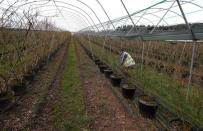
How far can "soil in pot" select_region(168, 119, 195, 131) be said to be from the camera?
2091mm

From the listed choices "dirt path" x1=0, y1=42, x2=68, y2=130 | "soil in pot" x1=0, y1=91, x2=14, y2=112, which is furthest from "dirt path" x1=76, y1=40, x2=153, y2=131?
"soil in pot" x1=0, y1=91, x2=14, y2=112

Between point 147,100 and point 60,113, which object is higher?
point 147,100

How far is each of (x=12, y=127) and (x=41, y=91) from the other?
1.58m

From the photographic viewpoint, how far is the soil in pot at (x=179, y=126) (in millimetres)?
2091

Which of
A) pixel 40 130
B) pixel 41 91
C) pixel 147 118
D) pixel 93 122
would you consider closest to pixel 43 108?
pixel 40 130

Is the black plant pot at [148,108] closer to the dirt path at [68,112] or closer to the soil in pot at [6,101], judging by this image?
the dirt path at [68,112]

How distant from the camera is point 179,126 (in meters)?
2.25

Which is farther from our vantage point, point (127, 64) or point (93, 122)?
point (127, 64)

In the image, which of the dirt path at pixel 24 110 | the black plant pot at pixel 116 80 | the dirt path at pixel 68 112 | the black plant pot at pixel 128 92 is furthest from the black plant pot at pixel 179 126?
the dirt path at pixel 24 110

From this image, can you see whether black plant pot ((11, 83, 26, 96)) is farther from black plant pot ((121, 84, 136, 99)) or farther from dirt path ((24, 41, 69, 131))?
black plant pot ((121, 84, 136, 99))

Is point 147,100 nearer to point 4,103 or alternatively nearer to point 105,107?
point 105,107

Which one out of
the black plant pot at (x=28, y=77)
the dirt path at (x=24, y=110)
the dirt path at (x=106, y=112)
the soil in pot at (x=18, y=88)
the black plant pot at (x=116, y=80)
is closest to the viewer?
the dirt path at (x=24, y=110)

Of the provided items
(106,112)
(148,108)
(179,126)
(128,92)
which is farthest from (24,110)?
(179,126)

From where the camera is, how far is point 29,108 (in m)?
3.04
